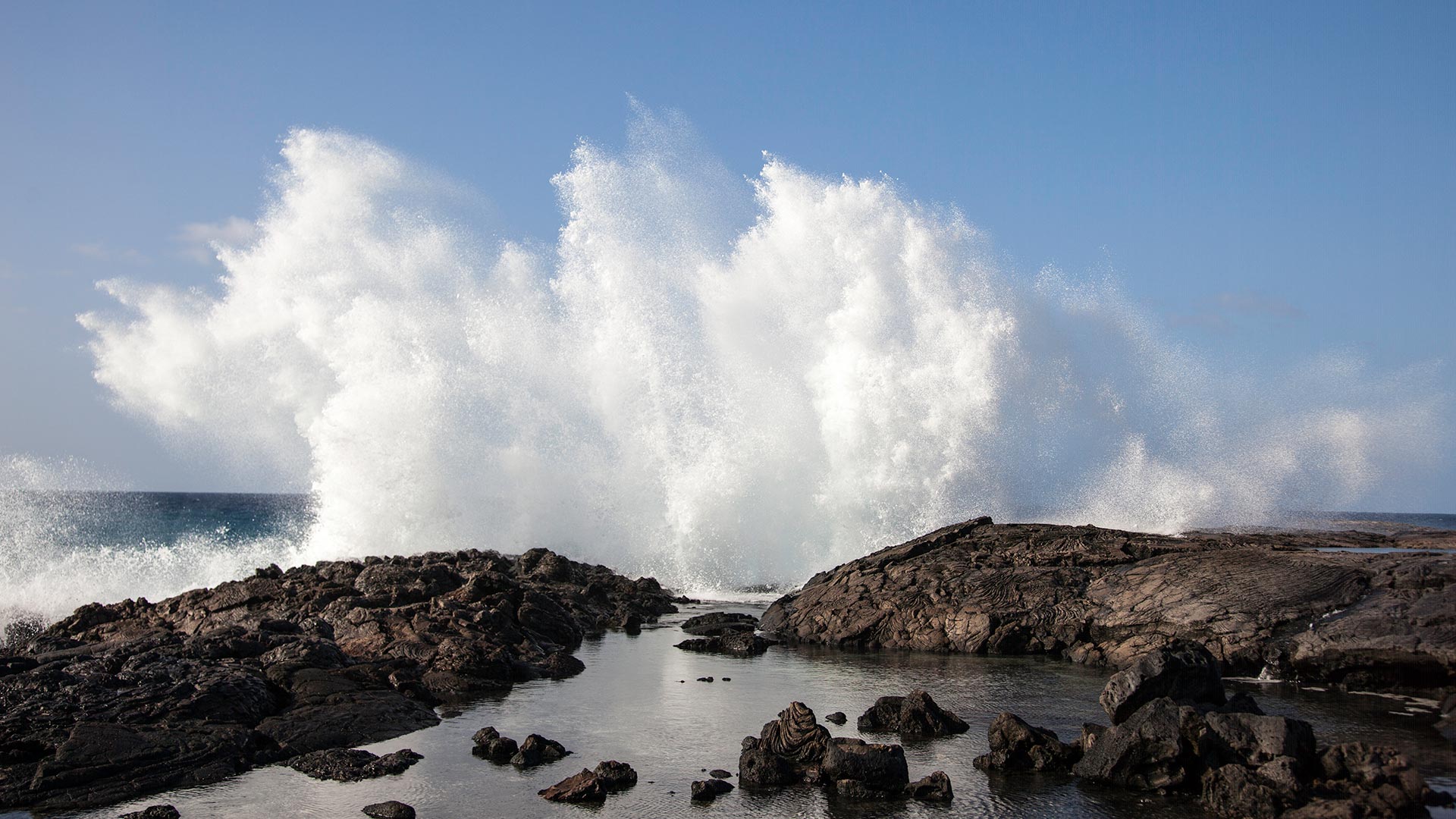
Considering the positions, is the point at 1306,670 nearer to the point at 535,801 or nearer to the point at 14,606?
the point at 535,801

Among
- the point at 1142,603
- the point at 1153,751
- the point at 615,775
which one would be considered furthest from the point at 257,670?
the point at 1142,603

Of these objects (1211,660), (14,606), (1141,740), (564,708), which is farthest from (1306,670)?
(14,606)

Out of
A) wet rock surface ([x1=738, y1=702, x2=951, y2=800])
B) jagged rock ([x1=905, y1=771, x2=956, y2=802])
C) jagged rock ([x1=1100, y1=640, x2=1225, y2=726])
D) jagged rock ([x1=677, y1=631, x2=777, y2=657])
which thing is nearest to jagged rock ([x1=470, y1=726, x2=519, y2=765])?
wet rock surface ([x1=738, y1=702, x2=951, y2=800])

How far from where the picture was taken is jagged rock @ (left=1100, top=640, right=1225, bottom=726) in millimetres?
11695

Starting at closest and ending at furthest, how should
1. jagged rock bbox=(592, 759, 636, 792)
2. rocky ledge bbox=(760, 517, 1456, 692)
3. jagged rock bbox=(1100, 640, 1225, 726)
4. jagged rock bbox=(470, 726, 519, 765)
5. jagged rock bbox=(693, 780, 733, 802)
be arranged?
jagged rock bbox=(693, 780, 733, 802) < jagged rock bbox=(592, 759, 636, 792) < jagged rock bbox=(1100, 640, 1225, 726) < jagged rock bbox=(470, 726, 519, 765) < rocky ledge bbox=(760, 517, 1456, 692)

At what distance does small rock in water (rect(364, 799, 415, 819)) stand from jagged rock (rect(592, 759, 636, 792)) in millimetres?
1989

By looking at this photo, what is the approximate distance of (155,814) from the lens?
9.70m

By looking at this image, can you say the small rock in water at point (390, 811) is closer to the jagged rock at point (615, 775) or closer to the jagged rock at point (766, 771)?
the jagged rock at point (615, 775)

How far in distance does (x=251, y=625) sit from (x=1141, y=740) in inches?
612

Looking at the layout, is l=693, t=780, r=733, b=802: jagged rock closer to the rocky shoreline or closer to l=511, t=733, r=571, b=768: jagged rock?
the rocky shoreline

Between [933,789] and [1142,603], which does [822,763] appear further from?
[1142,603]

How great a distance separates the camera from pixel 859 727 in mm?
13305

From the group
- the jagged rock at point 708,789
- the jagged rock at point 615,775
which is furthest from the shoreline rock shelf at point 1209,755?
the jagged rock at point 615,775

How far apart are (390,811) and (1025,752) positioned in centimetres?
693
